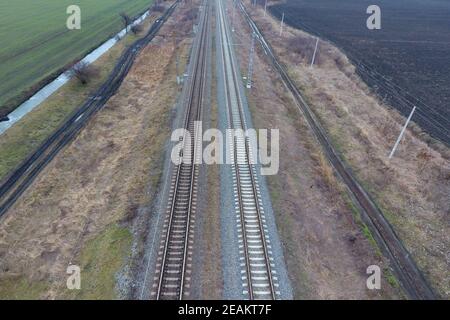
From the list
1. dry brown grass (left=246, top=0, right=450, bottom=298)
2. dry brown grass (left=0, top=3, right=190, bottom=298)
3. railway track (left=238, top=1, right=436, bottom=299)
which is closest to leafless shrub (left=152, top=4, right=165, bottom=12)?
dry brown grass (left=246, top=0, right=450, bottom=298)

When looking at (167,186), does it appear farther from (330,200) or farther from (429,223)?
(429,223)

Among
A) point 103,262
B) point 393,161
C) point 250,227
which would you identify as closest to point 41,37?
point 103,262

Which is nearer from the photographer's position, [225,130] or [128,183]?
[128,183]

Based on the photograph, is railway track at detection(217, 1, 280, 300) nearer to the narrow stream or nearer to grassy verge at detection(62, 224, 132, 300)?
grassy verge at detection(62, 224, 132, 300)

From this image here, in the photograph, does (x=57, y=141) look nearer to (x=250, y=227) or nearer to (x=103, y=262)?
(x=103, y=262)

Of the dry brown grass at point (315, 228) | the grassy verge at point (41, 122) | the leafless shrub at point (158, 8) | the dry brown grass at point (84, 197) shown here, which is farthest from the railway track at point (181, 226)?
the leafless shrub at point (158, 8)
